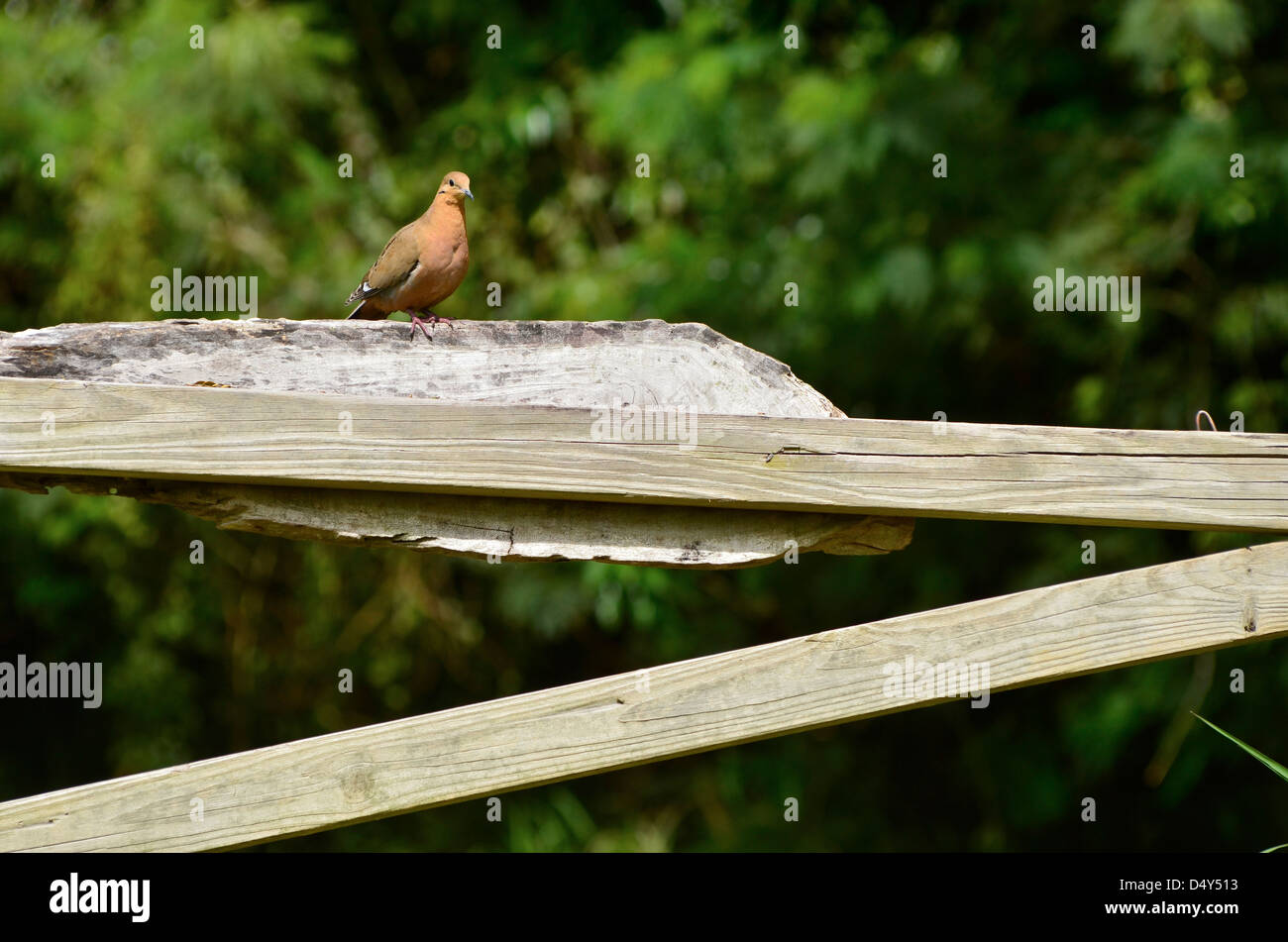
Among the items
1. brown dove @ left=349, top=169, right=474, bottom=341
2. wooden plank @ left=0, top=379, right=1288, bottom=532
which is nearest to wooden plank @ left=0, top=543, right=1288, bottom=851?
wooden plank @ left=0, top=379, right=1288, bottom=532

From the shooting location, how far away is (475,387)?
181cm

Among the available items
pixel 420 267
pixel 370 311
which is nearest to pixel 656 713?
pixel 420 267

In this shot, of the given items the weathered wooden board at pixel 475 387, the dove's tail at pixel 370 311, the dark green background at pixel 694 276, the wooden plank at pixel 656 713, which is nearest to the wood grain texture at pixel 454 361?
the weathered wooden board at pixel 475 387

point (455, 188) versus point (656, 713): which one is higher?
point (455, 188)

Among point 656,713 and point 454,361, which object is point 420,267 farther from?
point 656,713

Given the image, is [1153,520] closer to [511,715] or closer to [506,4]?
[511,715]

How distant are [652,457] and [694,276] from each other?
476 cm

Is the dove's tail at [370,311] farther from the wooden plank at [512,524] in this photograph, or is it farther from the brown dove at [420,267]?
the wooden plank at [512,524]

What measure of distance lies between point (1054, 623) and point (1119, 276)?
14.0 ft

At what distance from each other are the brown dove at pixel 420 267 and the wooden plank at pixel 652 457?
967mm

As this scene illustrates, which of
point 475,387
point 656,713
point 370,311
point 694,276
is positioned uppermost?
point 694,276

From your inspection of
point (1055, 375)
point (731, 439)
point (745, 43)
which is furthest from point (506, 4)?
point (731, 439)

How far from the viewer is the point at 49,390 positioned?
62.3 inches

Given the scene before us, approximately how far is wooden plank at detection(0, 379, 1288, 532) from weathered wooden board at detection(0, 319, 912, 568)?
70mm
